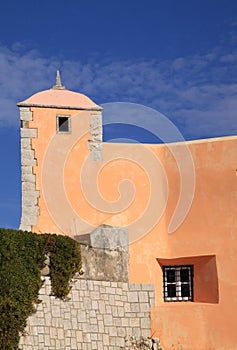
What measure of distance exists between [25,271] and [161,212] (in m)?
4.63

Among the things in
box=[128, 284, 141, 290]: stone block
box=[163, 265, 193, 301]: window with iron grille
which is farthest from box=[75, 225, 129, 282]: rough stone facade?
box=[163, 265, 193, 301]: window with iron grille

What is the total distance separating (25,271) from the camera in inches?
635

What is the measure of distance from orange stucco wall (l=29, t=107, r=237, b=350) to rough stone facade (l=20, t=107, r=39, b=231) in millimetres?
147

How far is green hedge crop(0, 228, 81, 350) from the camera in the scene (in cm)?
1548

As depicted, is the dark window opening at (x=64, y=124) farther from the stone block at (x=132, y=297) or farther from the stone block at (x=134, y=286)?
the stone block at (x=132, y=297)

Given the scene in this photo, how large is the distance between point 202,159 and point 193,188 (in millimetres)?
783

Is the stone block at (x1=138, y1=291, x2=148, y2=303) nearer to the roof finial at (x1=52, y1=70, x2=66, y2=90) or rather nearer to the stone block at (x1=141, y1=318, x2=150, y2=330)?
the stone block at (x1=141, y1=318, x2=150, y2=330)

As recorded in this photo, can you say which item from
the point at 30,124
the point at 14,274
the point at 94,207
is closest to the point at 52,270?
the point at 14,274

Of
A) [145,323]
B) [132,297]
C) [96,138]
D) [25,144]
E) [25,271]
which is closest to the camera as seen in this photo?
[25,271]

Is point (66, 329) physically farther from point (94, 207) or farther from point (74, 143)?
point (74, 143)

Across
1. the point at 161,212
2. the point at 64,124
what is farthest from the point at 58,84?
the point at 161,212

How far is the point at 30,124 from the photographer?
62.4ft

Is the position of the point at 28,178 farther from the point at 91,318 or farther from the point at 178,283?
the point at 178,283

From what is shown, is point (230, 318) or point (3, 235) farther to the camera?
point (230, 318)
